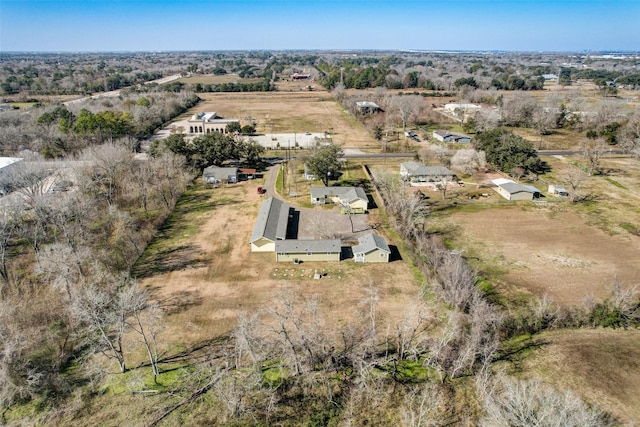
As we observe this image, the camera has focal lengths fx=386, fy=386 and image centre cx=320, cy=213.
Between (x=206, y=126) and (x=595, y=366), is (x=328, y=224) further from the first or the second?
(x=206, y=126)

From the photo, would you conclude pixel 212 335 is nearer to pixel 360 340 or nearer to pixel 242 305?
pixel 242 305

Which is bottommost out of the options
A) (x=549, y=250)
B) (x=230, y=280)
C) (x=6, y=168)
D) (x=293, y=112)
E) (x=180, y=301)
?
(x=180, y=301)

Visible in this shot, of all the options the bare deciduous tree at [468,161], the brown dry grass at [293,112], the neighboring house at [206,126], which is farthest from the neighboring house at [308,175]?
the neighboring house at [206,126]

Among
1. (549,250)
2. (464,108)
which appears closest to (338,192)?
(549,250)

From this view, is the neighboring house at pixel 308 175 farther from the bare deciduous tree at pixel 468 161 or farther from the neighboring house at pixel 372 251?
the bare deciduous tree at pixel 468 161

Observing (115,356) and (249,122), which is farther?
(249,122)

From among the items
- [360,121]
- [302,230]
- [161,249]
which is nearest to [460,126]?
[360,121]
